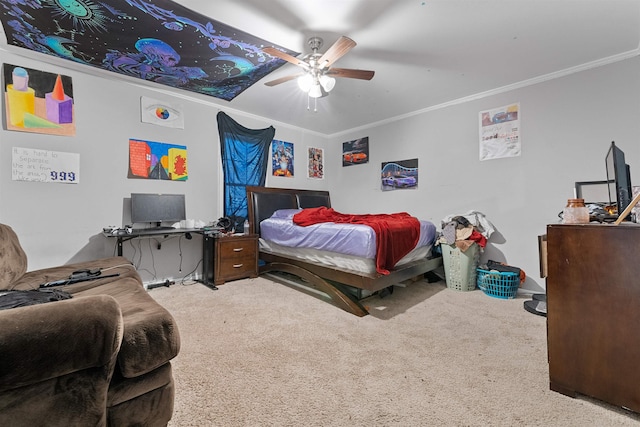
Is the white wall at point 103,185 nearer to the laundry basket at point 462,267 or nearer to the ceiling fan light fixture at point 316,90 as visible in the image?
the ceiling fan light fixture at point 316,90

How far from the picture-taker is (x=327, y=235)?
9.40 feet

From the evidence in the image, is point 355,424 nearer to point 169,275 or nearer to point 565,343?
point 565,343

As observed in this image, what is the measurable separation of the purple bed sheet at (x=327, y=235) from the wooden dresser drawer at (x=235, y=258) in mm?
305

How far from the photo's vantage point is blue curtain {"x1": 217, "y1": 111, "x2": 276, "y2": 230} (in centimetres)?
399

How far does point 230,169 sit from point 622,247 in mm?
4086

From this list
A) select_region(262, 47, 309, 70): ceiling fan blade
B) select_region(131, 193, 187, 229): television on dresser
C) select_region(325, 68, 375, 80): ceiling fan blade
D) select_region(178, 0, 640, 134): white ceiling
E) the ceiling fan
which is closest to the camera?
select_region(178, 0, 640, 134): white ceiling

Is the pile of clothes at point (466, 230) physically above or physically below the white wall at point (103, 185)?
below

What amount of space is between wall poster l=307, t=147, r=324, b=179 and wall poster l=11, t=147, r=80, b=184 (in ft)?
11.2

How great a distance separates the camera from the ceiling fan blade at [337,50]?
1990 millimetres

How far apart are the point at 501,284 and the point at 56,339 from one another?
3.54 meters

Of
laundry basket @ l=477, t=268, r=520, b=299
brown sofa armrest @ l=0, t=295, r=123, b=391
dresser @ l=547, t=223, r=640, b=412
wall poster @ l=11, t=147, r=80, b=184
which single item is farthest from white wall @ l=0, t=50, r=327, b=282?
dresser @ l=547, t=223, r=640, b=412

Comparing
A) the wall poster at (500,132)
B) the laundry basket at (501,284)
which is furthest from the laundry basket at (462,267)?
the wall poster at (500,132)

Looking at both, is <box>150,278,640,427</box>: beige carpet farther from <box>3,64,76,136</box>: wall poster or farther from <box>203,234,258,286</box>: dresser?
<box>3,64,76,136</box>: wall poster

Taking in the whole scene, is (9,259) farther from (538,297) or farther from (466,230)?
(538,297)
